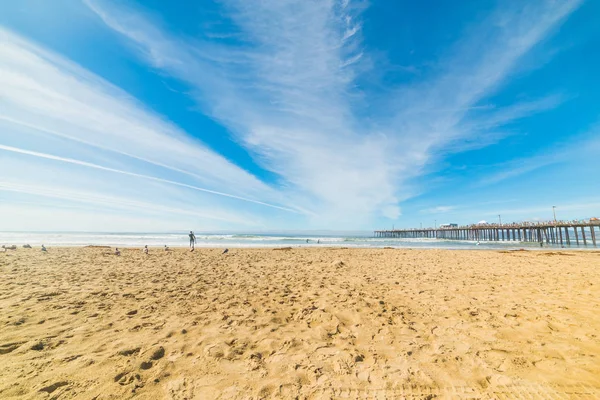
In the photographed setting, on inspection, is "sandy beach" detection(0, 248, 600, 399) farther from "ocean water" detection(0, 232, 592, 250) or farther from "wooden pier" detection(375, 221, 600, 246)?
"wooden pier" detection(375, 221, 600, 246)

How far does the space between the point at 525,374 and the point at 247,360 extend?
3.80 metres

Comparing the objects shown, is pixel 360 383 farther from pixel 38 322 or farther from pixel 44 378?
pixel 38 322

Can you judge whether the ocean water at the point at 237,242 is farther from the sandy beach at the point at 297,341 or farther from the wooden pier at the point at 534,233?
the sandy beach at the point at 297,341

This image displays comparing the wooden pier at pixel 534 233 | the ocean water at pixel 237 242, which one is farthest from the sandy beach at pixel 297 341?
the wooden pier at pixel 534 233

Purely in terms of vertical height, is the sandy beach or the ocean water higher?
the ocean water

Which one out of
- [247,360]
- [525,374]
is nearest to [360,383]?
[247,360]

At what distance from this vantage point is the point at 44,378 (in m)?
3.14

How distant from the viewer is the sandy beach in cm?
310

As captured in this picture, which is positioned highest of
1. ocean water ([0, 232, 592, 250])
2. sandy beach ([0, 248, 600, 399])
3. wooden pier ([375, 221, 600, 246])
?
wooden pier ([375, 221, 600, 246])

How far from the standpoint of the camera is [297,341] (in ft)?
14.3

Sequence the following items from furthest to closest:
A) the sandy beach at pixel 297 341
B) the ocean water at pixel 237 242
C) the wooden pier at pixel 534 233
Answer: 1. the wooden pier at pixel 534 233
2. the ocean water at pixel 237 242
3. the sandy beach at pixel 297 341

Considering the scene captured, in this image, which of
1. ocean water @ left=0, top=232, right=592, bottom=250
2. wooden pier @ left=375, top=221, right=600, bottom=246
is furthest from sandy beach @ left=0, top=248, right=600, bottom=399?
wooden pier @ left=375, top=221, right=600, bottom=246

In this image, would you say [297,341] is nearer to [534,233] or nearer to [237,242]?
[237,242]

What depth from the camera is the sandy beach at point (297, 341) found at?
3.10 metres
